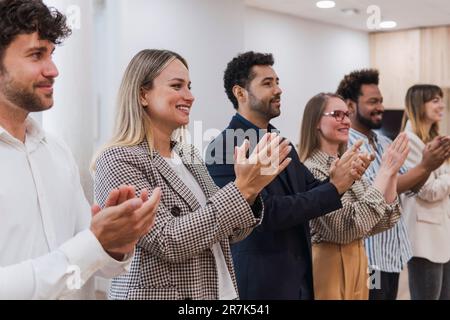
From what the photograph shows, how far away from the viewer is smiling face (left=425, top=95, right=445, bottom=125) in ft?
6.11

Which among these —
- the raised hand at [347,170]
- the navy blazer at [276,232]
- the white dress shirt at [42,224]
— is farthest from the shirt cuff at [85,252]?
the raised hand at [347,170]

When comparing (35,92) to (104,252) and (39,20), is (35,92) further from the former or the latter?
(104,252)

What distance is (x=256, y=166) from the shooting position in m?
0.93

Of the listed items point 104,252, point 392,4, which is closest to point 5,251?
point 104,252

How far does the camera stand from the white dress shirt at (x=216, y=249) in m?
1.01

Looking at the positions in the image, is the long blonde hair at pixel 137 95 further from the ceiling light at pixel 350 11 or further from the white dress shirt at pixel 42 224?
the ceiling light at pixel 350 11

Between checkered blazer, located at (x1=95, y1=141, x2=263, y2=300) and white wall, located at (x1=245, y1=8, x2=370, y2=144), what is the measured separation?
2.36 ft

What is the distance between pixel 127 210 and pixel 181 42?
1.01m

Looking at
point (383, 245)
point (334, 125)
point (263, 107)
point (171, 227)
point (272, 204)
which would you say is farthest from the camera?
point (383, 245)

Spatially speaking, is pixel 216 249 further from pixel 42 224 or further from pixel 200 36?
pixel 200 36

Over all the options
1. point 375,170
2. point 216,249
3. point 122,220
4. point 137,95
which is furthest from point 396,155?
point 122,220

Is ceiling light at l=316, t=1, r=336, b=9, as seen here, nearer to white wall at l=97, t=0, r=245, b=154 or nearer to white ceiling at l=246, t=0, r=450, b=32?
white ceiling at l=246, t=0, r=450, b=32

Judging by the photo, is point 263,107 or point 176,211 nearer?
point 176,211

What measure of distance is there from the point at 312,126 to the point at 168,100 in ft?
1.97
